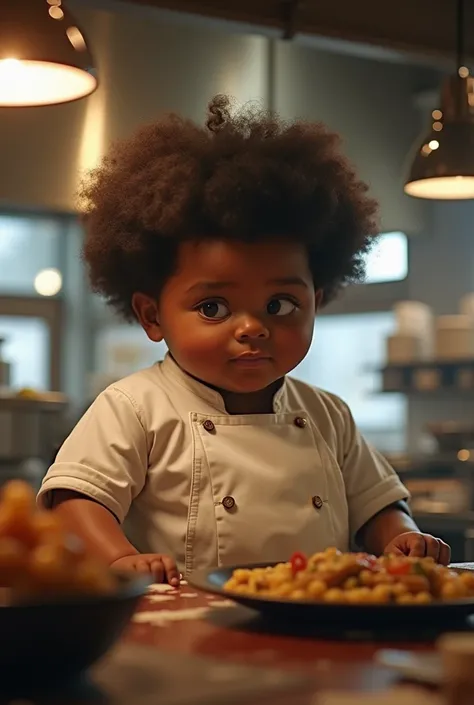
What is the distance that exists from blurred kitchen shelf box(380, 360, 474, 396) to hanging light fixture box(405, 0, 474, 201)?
254 centimetres

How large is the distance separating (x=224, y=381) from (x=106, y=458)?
0.19m

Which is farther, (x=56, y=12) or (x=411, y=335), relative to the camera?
(x=411, y=335)

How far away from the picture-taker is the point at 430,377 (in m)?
5.31

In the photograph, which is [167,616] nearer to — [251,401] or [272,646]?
[272,646]

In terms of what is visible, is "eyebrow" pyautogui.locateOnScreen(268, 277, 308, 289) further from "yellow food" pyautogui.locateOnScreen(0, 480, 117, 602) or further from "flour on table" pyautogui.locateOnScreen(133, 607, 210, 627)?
"yellow food" pyautogui.locateOnScreen(0, 480, 117, 602)

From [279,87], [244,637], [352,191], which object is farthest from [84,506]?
[279,87]

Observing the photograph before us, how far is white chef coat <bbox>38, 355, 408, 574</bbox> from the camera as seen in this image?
1.41m

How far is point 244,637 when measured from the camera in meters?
0.95

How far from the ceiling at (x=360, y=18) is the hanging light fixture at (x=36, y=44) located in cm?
65

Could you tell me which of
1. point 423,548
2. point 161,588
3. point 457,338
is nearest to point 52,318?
point 457,338

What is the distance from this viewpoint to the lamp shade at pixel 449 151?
2.54m

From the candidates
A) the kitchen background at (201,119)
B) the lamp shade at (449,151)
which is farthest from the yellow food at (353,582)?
the lamp shade at (449,151)

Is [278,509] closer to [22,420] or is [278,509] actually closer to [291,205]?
[291,205]

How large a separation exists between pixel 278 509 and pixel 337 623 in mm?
470
